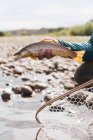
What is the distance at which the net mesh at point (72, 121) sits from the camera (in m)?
5.55

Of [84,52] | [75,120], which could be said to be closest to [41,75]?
[84,52]

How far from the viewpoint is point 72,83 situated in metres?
9.77

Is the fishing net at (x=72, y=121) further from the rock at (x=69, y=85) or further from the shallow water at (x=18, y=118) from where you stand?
the rock at (x=69, y=85)

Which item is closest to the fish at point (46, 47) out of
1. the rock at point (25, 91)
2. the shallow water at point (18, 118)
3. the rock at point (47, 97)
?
the shallow water at point (18, 118)

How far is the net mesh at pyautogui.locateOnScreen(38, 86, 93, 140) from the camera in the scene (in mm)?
5555

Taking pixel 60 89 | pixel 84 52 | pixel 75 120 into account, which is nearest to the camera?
pixel 75 120

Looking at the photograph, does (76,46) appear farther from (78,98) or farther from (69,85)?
(69,85)

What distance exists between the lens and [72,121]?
5926 mm

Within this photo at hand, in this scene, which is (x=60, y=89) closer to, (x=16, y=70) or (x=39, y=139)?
(x=16, y=70)

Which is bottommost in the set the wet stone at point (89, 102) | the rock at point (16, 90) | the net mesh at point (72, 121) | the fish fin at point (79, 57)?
the rock at point (16, 90)

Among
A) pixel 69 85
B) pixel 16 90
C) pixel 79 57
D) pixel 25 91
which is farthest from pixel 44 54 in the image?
pixel 69 85

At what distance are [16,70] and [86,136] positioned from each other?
22.7 feet

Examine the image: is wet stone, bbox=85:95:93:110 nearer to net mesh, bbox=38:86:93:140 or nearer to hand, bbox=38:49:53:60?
net mesh, bbox=38:86:93:140

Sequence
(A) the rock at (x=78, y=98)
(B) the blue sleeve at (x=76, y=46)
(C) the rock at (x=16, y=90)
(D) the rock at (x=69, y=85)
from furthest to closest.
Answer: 1. (D) the rock at (x=69, y=85)
2. (C) the rock at (x=16, y=90)
3. (B) the blue sleeve at (x=76, y=46)
4. (A) the rock at (x=78, y=98)
